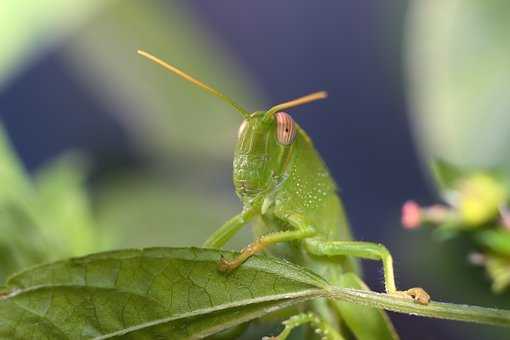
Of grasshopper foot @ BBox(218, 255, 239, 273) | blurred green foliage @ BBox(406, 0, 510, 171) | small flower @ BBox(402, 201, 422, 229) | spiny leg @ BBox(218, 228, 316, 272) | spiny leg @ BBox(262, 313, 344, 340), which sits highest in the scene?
blurred green foliage @ BBox(406, 0, 510, 171)

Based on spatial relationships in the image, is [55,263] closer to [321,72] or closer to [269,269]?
[269,269]

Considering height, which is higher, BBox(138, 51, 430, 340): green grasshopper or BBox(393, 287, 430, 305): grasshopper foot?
BBox(138, 51, 430, 340): green grasshopper

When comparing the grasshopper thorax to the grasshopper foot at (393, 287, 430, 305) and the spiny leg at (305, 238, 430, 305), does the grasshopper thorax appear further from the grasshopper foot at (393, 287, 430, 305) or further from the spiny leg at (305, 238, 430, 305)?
the grasshopper foot at (393, 287, 430, 305)

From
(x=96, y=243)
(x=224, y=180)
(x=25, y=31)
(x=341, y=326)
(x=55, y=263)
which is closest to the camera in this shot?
(x=55, y=263)

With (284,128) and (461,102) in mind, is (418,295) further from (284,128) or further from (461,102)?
(461,102)

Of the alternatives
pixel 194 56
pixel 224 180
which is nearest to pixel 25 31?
pixel 194 56

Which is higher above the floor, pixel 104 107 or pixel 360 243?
pixel 104 107

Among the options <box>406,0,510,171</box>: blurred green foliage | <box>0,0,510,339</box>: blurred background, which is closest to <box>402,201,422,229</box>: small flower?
<box>0,0,510,339</box>: blurred background
